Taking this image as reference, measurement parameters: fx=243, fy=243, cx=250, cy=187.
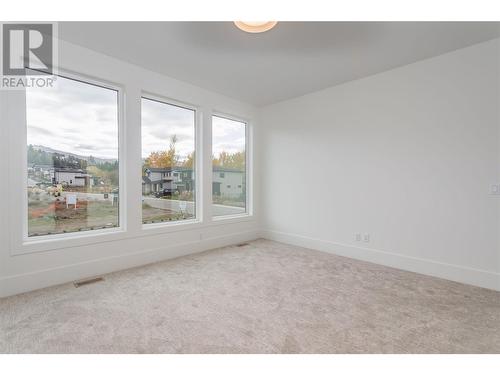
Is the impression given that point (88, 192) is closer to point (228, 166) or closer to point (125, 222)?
point (125, 222)

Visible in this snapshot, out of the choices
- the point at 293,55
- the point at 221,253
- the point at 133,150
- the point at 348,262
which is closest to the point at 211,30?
the point at 293,55

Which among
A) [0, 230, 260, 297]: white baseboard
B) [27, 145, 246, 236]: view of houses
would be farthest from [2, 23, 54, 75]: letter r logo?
[0, 230, 260, 297]: white baseboard

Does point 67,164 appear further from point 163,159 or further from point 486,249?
point 486,249

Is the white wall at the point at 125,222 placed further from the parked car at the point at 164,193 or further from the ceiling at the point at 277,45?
the parked car at the point at 164,193

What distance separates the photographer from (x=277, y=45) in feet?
9.49

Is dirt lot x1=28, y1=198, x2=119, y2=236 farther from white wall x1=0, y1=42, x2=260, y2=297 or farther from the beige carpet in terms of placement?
the beige carpet

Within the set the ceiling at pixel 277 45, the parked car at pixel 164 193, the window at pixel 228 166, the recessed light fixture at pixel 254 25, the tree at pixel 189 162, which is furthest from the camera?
the window at pixel 228 166

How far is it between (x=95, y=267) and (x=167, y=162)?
1.82 metres

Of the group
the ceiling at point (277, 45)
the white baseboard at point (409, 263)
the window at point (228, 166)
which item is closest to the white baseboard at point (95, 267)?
the window at point (228, 166)

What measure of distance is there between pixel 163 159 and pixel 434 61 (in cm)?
407

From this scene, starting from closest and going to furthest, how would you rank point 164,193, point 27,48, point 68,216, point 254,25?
point 254,25
point 27,48
point 68,216
point 164,193

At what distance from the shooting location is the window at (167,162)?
3.75 meters

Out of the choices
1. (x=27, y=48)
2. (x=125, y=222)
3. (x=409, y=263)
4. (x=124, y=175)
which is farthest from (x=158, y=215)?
(x=409, y=263)

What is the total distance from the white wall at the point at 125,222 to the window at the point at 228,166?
0.24 m
